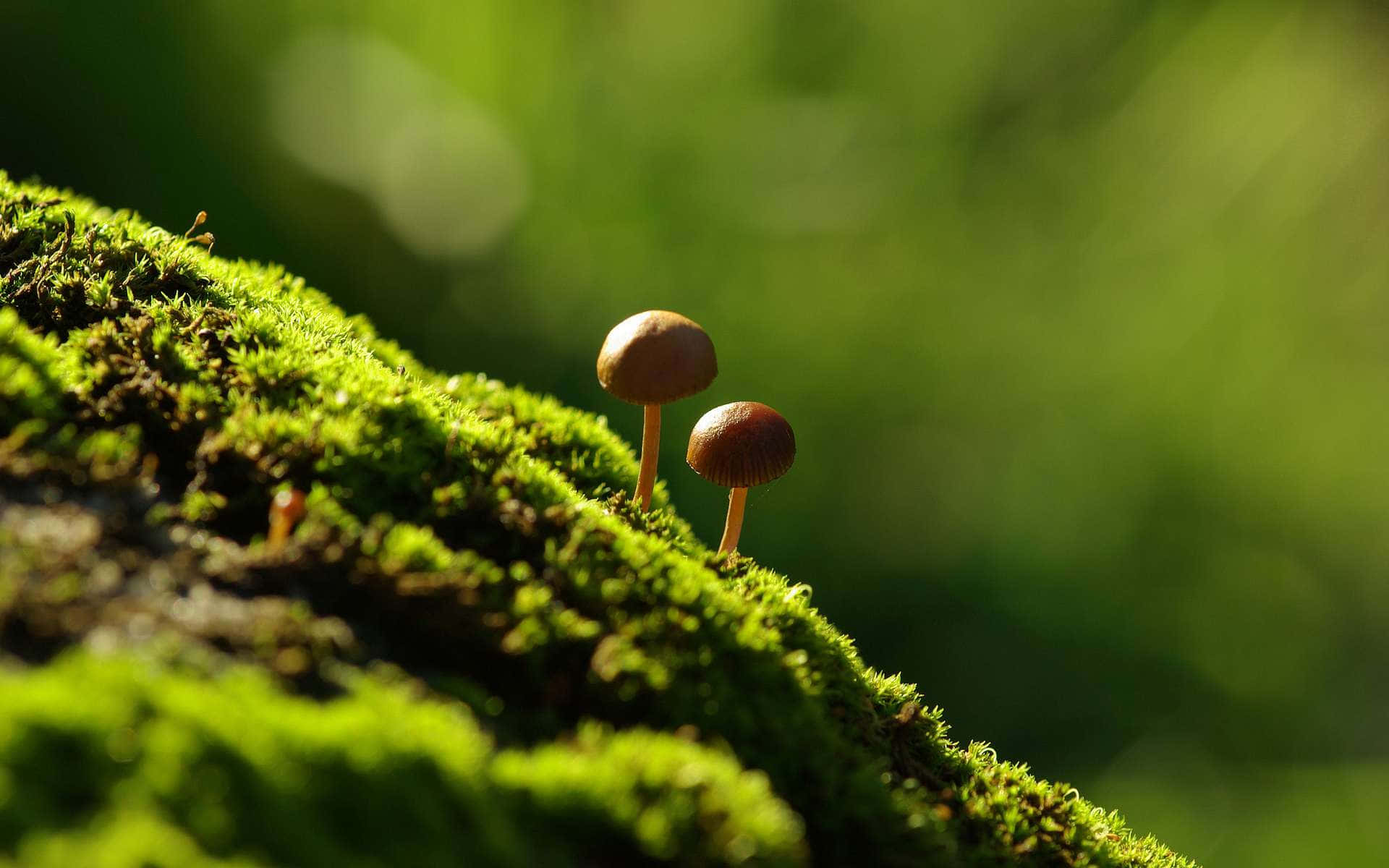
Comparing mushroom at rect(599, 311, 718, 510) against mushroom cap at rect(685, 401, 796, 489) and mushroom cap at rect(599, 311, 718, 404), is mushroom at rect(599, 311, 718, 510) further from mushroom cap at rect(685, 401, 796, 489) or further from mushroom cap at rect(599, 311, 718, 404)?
mushroom cap at rect(685, 401, 796, 489)

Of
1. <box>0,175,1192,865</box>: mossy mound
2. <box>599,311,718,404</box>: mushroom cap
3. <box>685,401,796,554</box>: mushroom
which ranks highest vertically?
<box>599,311,718,404</box>: mushroom cap

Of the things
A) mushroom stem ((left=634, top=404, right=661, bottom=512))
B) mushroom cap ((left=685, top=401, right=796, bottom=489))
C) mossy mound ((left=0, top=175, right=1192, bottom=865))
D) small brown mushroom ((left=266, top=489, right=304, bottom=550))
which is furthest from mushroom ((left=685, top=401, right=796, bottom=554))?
small brown mushroom ((left=266, top=489, right=304, bottom=550))

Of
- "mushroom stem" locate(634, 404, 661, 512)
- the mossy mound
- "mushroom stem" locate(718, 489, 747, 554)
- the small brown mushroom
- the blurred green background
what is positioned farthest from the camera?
the blurred green background

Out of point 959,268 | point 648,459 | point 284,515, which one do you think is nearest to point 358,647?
point 284,515

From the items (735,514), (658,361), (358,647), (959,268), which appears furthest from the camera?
(959,268)

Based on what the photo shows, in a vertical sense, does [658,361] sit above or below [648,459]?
above

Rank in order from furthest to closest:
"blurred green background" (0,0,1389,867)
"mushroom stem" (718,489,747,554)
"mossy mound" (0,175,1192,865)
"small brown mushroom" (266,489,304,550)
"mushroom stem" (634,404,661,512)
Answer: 1. "blurred green background" (0,0,1389,867)
2. "mushroom stem" (718,489,747,554)
3. "mushroom stem" (634,404,661,512)
4. "small brown mushroom" (266,489,304,550)
5. "mossy mound" (0,175,1192,865)

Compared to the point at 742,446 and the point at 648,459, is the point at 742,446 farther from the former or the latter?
the point at 648,459
